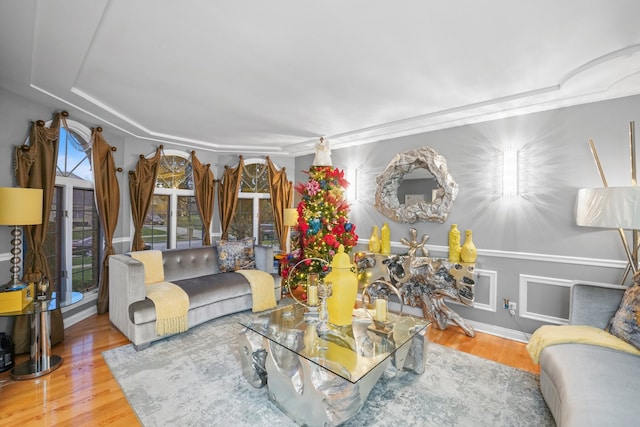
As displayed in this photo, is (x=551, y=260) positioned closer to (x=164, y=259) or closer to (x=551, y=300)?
(x=551, y=300)

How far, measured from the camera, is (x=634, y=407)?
Answer: 1.38m

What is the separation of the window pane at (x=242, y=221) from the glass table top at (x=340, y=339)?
3.31 metres

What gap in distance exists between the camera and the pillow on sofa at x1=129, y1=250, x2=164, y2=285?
11.6 feet

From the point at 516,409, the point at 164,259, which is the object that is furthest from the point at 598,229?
the point at 164,259

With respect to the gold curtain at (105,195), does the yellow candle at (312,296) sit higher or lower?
lower

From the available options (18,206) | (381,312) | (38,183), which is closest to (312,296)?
(381,312)

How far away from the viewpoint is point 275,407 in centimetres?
208

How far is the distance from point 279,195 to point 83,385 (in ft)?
13.0

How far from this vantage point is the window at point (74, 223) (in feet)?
11.3

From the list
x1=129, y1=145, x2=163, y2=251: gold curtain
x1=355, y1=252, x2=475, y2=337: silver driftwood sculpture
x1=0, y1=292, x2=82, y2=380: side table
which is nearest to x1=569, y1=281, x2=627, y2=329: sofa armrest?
x1=355, y1=252, x2=475, y2=337: silver driftwood sculpture

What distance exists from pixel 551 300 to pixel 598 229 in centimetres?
83

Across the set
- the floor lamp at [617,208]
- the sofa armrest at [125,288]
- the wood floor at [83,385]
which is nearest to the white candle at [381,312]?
the wood floor at [83,385]

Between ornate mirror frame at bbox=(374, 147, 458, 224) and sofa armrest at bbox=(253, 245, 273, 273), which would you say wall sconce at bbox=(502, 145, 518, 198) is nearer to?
ornate mirror frame at bbox=(374, 147, 458, 224)

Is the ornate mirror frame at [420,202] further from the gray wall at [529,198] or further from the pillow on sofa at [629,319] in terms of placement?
the pillow on sofa at [629,319]
